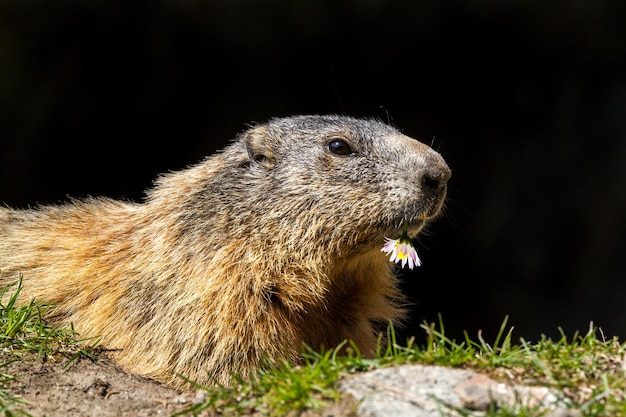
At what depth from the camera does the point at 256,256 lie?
5.14 m

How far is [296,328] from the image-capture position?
201 inches

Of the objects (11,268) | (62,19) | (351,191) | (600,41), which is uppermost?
(62,19)

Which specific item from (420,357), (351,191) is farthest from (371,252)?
(420,357)

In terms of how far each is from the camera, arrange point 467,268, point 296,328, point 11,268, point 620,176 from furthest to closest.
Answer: point 467,268 → point 620,176 → point 11,268 → point 296,328

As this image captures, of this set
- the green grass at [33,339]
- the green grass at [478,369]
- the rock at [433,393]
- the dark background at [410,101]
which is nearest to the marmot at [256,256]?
the green grass at [33,339]

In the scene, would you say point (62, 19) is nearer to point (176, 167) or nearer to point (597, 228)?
point (176, 167)

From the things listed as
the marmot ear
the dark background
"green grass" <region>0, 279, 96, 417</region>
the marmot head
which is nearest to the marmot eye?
the marmot head

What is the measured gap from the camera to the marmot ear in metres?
5.67

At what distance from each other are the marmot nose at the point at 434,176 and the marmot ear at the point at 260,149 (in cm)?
116

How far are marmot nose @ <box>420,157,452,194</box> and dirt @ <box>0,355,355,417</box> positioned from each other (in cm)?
203

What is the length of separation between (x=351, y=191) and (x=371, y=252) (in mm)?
443

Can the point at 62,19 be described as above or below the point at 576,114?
above

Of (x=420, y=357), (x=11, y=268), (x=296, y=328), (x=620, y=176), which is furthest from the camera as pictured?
(x=620, y=176)

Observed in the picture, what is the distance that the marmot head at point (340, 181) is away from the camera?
513cm
